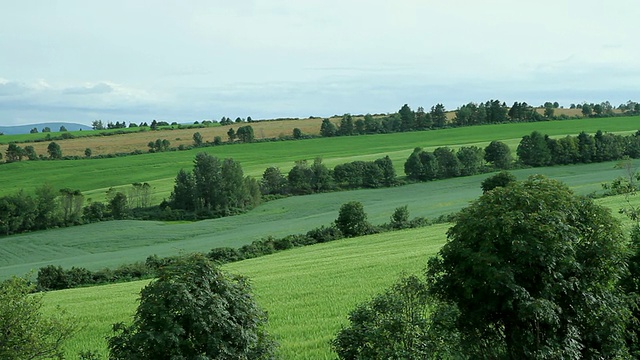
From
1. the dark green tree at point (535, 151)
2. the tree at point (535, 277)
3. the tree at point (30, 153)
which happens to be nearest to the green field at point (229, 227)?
the dark green tree at point (535, 151)

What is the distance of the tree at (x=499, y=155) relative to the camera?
9806 cm

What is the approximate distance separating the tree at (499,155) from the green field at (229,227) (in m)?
7.65

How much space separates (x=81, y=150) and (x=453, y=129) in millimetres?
85439

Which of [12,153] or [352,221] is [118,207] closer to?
[352,221]

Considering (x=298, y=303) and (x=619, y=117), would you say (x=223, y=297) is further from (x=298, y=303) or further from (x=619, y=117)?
(x=619, y=117)

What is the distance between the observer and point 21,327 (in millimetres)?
A: 12266

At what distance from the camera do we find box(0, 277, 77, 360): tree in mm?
12000

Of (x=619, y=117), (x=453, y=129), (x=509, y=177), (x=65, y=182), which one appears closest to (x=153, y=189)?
(x=65, y=182)

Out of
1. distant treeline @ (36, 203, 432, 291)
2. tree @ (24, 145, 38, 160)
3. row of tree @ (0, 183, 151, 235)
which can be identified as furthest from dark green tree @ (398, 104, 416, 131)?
distant treeline @ (36, 203, 432, 291)

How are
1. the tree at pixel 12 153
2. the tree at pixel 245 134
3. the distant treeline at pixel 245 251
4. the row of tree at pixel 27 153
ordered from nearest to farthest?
the distant treeline at pixel 245 251, the tree at pixel 12 153, the row of tree at pixel 27 153, the tree at pixel 245 134

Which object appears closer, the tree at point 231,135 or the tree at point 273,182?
the tree at point 273,182

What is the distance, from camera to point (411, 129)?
154 meters

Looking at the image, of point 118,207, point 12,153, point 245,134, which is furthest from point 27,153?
point 245,134

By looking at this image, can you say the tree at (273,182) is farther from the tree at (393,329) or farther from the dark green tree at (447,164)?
the tree at (393,329)
